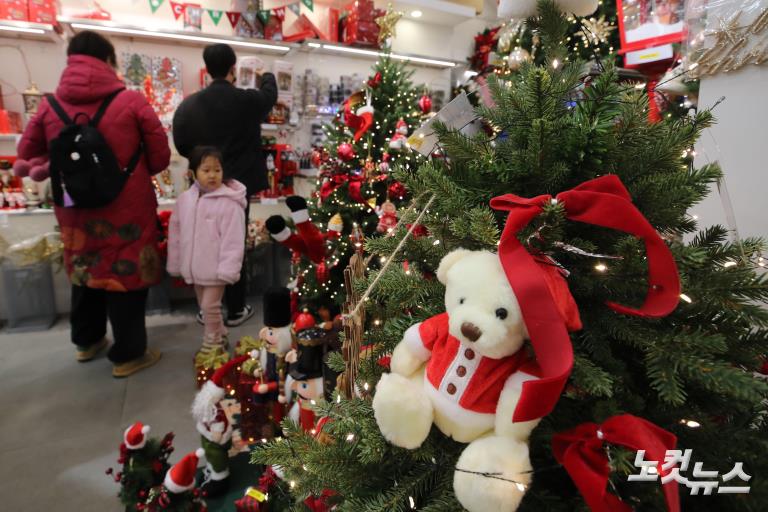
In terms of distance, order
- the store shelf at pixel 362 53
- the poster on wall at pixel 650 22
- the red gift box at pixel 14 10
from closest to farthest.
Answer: the poster on wall at pixel 650 22 → the red gift box at pixel 14 10 → the store shelf at pixel 362 53

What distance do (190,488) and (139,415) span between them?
930 millimetres

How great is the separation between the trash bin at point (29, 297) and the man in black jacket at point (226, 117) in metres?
1.27

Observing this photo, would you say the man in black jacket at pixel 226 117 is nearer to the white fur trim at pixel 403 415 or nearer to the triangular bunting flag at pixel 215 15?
the triangular bunting flag at pixel 215 15

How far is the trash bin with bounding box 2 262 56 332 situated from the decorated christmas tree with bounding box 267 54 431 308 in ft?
5.74

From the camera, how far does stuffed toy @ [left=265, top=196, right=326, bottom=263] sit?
188 cm

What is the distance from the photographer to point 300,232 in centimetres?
196

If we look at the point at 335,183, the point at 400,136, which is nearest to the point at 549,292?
the point at 400,136

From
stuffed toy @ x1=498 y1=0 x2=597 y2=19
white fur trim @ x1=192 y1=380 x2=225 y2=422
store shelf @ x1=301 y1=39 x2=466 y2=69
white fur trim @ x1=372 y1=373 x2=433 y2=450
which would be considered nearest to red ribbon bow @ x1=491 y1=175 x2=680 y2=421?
white fur trim @ x1=372 y1=373 x2=433 y2=450

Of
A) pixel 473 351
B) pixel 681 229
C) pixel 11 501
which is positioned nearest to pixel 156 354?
pixel 11 501

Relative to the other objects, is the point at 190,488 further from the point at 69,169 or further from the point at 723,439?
the point at 69,169

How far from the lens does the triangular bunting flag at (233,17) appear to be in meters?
3.10

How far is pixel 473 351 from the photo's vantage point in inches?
23.1

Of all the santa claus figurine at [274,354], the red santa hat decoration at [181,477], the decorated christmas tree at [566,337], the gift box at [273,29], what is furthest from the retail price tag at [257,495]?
the gift box at [273,29]

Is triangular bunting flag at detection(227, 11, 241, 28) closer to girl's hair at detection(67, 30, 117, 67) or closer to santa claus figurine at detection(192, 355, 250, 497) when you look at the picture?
girl's hair at detection(67, 30, 117, 67)
